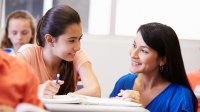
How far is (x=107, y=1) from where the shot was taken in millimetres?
3727

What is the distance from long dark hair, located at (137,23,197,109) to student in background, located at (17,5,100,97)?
1.19 ft

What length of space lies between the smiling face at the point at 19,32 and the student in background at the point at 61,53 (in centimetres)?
108

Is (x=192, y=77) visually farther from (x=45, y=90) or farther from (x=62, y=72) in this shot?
(x=45, y=90)

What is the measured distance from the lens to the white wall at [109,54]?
3.66m

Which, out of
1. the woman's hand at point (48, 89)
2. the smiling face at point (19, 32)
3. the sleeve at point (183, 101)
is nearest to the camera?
the woman's hand at point (48, 89)

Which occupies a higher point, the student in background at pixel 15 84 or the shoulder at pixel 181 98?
the student in background at pixel 15 84

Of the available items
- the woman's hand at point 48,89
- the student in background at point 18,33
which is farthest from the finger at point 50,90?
the student in background at point 18,33

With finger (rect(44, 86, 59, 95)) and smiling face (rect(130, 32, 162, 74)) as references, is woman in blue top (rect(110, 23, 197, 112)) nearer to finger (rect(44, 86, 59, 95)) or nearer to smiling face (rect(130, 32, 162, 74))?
smiling face (rect(130, 32, 162, 74))

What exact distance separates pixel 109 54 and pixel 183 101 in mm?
2125

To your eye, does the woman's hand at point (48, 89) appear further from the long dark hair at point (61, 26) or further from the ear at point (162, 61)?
the ear at point (162, 61)

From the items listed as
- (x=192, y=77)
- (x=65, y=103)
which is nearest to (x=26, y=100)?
(x=65, y=103)

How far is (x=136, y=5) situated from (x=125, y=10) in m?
0.13

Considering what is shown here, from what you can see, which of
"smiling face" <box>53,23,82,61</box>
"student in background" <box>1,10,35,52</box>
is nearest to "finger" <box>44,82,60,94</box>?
"smiling face" <box>53,23,82,61</box>

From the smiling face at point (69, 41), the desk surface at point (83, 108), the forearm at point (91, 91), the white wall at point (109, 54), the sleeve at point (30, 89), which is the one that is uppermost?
the sleeve at point (30, 89)
